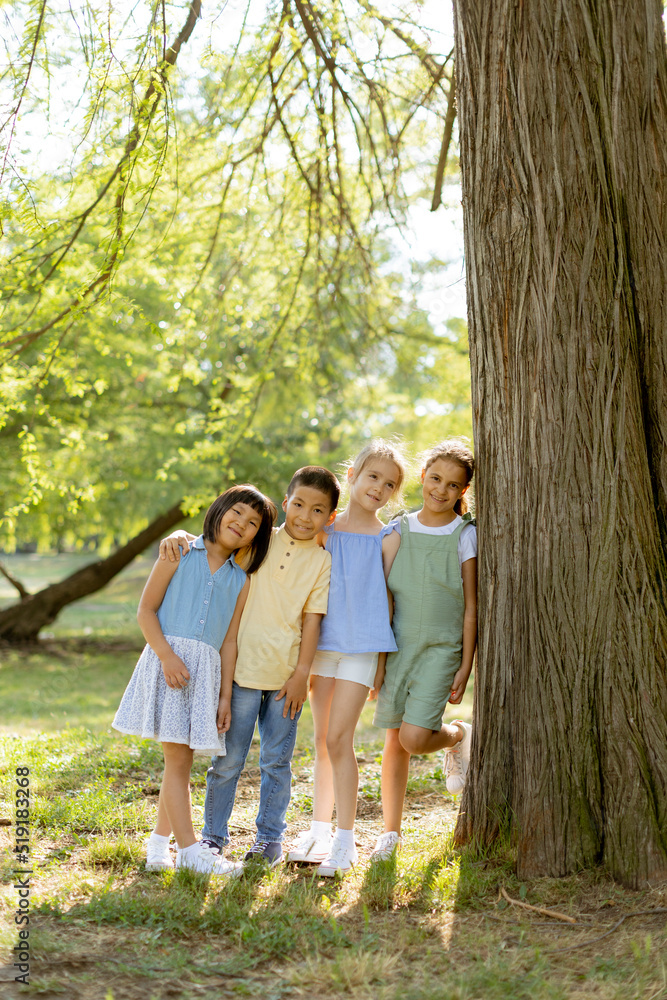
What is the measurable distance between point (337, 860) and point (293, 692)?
25.5 inches

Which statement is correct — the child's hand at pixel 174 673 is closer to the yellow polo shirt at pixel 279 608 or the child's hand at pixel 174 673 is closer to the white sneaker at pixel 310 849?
the yellow polo shirt at pixel 279 608

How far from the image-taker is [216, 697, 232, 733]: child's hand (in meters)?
3.09

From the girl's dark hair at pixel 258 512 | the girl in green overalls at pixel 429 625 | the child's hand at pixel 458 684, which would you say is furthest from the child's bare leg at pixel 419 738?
the girl's dark hair at pixel 258 512

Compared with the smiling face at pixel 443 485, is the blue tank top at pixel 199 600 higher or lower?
lower

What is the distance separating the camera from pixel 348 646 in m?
3.24

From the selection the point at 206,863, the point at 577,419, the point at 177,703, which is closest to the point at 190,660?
the point at 177,703

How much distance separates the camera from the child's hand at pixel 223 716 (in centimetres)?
309

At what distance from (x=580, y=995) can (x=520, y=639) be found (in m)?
1.15

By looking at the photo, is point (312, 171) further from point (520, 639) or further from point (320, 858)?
point (320, 858)

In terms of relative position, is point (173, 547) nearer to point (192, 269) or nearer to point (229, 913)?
point (229, 913)

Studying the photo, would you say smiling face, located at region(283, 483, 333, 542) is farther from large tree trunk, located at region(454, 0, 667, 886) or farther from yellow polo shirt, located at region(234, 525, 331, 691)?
large tree trunk, located at region(454, 0, 667, 886)

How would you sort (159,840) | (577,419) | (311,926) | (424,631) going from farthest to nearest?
(424,631)
(159,840)
(577,419)
(311,926)

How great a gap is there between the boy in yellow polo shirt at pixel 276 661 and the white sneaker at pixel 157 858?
0.16m

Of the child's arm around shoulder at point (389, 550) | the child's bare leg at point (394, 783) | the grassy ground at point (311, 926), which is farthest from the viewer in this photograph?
the child's arm around shoulder at point (389, 550)
